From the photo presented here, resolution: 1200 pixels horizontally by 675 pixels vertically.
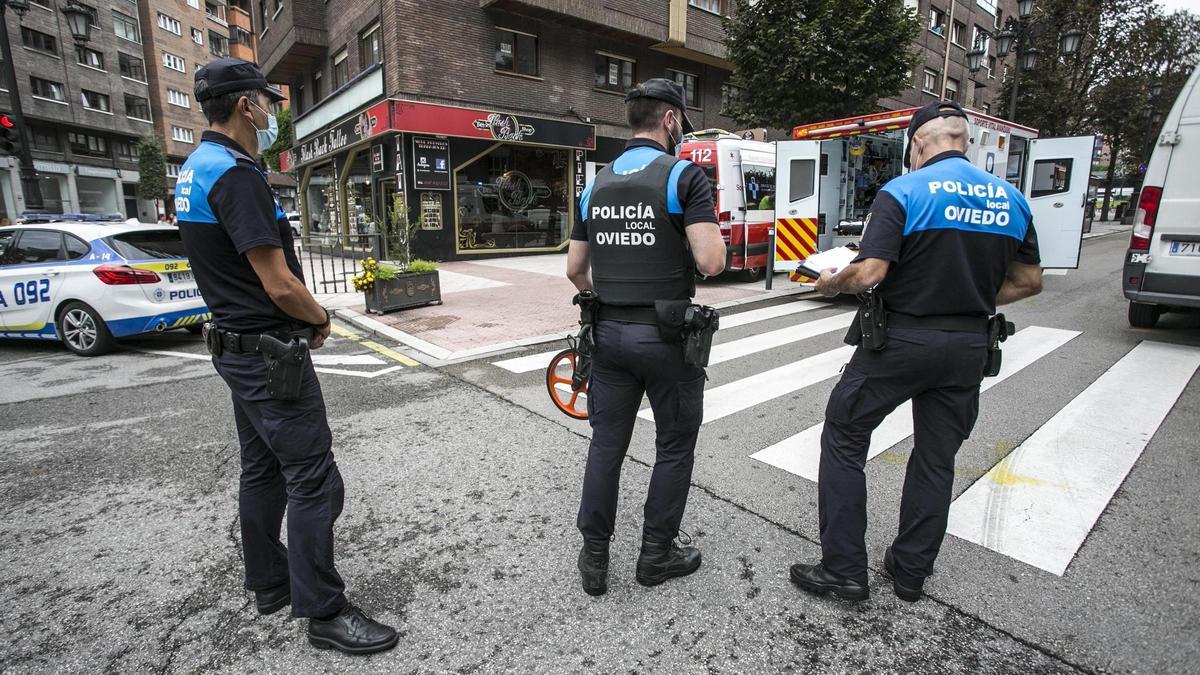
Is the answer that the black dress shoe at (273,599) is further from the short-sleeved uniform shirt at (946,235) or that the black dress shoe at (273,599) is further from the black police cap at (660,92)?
the short-sleeved uniform shirt at (946,235)

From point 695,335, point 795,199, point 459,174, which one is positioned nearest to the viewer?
point 695,335

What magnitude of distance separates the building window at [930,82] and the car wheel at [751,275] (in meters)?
22.2

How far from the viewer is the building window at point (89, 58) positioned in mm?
37566

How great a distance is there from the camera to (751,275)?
12.7 m

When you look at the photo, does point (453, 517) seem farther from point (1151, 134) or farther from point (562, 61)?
point (1151, 134)

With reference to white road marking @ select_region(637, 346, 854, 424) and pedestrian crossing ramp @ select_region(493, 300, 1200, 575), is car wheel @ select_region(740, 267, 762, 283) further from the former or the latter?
white road marking @ select_region(637, 346, 854, 424)

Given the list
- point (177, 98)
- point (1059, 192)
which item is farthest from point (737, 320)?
point (177, 98)

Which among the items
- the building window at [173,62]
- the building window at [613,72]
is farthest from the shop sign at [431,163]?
the building window at [173,62]

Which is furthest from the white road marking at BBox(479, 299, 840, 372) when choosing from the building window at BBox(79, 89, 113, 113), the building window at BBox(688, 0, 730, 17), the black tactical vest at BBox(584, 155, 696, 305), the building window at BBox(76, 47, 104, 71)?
the building window at BBox(76, 47, 104, 71)

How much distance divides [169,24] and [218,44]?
8815mm

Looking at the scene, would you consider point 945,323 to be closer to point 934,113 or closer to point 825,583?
point 934,113

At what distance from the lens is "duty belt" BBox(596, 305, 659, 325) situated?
243 centimetres

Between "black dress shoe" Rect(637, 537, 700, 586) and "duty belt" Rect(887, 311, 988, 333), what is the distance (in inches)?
52.9

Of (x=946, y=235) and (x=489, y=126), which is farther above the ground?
(x=489, y=126)
